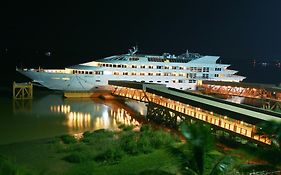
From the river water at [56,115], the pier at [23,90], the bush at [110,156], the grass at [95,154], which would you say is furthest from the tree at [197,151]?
the pier at [23,90]

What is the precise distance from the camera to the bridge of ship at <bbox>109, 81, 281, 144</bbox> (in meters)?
19.2

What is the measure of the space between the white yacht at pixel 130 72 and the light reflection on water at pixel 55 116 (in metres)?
3.24

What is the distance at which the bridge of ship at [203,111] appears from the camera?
19234mm

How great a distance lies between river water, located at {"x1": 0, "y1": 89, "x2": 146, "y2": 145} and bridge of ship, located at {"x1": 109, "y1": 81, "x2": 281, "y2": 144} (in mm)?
2229

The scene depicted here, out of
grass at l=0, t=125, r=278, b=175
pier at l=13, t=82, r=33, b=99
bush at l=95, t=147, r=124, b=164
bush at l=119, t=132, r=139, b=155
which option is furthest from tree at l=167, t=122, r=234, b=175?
pier at l=13, t=82, r=33, b=99

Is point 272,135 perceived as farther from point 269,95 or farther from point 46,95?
point 46,95

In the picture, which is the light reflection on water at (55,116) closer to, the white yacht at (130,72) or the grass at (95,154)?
the grass at (95,154)

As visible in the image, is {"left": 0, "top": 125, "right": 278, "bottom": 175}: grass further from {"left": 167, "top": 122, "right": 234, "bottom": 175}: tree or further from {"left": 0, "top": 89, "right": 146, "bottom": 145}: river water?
{"left": 167, "top": 122, "right": 234, "bottom": 175}: tree

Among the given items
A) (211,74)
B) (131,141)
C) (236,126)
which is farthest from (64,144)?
(211,74)

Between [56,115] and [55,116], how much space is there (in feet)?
1.45

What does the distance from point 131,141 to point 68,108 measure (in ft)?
56.4

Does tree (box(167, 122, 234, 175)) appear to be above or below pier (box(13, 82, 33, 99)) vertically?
above

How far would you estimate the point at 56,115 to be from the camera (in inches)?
1248

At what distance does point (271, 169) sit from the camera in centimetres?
800
